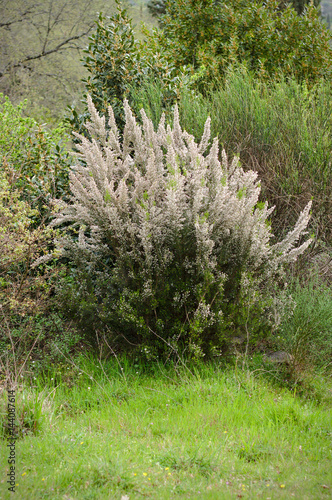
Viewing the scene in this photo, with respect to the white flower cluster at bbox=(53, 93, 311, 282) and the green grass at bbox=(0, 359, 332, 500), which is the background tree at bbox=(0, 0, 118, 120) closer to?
the white flower cluster at bbox=(53, 93, 311, 282)

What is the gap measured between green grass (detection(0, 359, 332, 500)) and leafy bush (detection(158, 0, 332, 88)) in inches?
253

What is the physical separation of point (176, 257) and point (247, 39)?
717 centimetres

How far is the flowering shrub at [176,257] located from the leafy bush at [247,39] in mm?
5275

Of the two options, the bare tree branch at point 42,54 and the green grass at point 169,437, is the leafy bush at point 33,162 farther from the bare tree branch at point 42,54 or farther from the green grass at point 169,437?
the bare tree branch at point 42,54

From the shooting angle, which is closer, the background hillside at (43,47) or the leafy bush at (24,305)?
the leafy bush at (24,305)

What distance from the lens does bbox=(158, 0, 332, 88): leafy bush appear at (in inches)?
362

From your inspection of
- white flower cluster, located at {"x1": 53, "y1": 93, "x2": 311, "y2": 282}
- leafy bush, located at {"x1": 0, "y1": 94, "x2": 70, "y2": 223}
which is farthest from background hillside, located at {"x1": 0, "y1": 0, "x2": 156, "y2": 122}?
white flower cluster, located at {"x1": 53, "y1": 93, "x2": 311, "y2": 282}

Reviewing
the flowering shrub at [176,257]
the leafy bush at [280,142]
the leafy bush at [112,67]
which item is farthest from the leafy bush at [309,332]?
the leafy bush at [112,67]

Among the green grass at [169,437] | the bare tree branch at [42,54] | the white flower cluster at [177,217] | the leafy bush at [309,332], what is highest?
the bare tree branch at [42,54]

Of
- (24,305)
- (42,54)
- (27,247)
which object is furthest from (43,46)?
(24,305)

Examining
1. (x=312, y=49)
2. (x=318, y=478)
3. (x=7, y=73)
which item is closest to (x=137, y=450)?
(x=318, y=478)

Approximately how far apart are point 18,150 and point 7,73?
11.8 m

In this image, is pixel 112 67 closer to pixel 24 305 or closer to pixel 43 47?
pixel 24 305

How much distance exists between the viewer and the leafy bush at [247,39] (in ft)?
30.2
